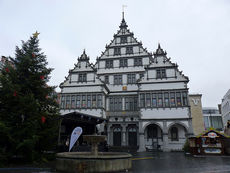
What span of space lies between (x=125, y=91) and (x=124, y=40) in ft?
33.2

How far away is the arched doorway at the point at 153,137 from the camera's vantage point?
27087 millimetres

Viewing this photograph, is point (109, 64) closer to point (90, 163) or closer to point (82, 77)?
point (82, 77)

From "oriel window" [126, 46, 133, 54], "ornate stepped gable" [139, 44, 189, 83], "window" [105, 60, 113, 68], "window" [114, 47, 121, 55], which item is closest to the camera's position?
"ornate stepped gable" [139, 44, 189, 83]

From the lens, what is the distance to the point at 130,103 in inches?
1208

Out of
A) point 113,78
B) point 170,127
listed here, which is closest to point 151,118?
point 170,127

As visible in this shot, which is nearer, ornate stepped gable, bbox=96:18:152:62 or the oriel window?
ornate stepped gable, bbox=96:18:152:62

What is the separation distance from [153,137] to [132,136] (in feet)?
11.7

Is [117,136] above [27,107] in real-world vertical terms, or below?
below

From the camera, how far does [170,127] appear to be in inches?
1050

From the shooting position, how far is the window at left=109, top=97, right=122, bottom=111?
102 feet

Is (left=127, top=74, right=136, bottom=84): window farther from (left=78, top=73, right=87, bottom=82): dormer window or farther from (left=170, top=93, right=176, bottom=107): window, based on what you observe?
(left=78, top=73, right=87, bottom=82): dormer window

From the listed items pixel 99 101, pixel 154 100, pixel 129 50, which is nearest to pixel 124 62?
pixel 129 50

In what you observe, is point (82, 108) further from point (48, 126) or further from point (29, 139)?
point (29, 139)

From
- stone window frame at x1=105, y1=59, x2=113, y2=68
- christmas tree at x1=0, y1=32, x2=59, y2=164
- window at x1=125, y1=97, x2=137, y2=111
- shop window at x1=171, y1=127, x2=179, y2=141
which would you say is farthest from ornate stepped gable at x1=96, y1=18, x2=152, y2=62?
christmas tree at x1=0, y1=32, x2=59, y2=164
